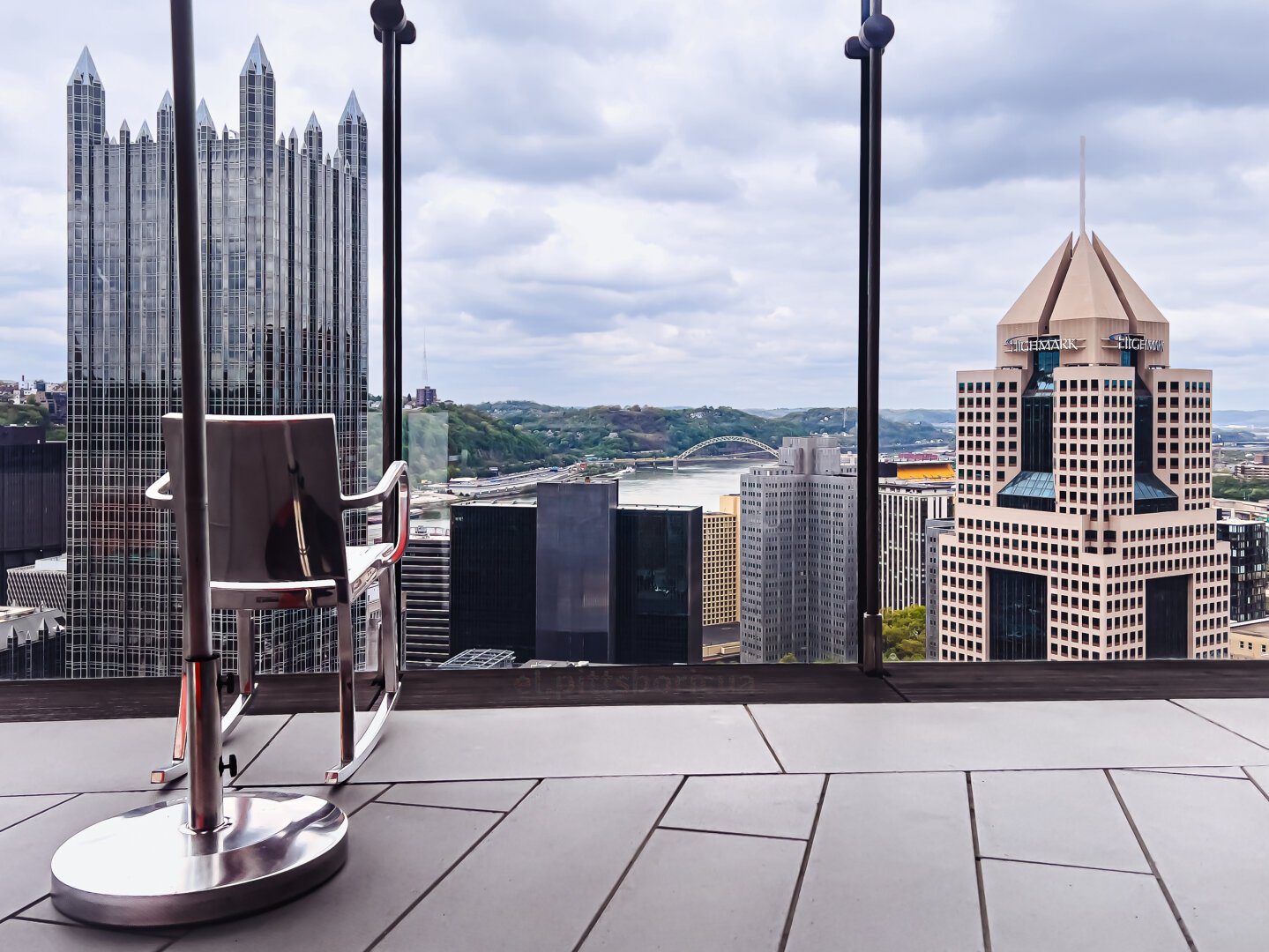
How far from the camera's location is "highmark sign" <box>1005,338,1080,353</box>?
326 centimetres

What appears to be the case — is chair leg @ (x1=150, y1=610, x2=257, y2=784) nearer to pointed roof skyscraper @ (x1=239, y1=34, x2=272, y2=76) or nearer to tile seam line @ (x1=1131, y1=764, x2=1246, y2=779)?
tile seam line @ (x1=1131, y1=764, x2=1246, y2=779)

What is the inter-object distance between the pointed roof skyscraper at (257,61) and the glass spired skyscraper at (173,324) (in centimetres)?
34

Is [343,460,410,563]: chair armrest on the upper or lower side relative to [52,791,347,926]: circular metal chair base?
upper

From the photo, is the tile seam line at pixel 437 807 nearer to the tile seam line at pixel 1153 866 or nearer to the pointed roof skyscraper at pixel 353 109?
the tile seam line at pixel 1153 866

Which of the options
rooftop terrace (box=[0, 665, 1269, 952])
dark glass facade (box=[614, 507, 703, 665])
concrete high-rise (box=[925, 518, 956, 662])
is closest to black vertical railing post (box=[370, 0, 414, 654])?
dark glass facade (box=[614, 507, 703, 665])

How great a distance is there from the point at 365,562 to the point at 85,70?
8.83 ft

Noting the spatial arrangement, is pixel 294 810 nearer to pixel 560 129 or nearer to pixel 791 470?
pixel 791 470

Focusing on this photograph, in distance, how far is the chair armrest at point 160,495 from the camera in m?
1.75

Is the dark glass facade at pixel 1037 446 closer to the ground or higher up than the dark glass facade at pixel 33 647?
higher up

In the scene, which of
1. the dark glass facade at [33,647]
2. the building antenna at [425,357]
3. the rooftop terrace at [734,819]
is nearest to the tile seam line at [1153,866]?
the rooftop terrace at [734,819]

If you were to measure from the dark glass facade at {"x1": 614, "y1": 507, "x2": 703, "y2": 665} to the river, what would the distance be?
37 mm

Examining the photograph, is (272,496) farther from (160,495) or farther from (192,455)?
(192,455)

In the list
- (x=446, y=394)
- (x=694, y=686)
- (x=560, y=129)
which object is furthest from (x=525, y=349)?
(x=694, y=686)

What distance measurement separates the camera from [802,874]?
135cm
